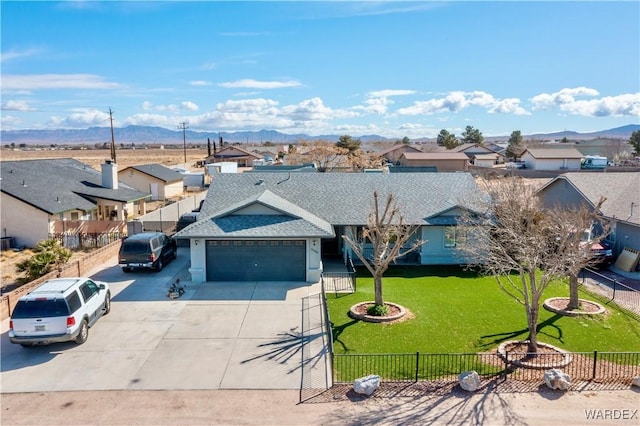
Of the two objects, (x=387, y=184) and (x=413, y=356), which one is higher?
(x=387, y=184)

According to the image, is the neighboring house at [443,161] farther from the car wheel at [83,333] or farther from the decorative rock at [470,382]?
the car wheel at [83,333]

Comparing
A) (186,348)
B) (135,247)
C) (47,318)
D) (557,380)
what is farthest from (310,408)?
(135,247)

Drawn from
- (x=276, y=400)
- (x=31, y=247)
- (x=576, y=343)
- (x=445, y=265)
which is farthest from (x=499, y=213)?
(x=31, y=247)

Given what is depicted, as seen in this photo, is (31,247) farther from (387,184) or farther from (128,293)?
(387,184)

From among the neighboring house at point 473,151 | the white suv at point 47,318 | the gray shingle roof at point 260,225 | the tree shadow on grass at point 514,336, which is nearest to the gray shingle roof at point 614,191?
the tree shadow on grass at point 514,336

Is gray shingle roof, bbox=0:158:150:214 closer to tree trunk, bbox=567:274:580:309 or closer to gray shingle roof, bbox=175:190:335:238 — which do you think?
gray shingle roof, bbox=175:190:335:238

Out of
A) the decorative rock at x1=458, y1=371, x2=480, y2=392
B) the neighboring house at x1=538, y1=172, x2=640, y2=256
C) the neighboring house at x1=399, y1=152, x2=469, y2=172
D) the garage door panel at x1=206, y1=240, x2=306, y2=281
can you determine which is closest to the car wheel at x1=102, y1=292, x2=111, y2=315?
the garage door panel at x1=206, y1=240, x2=306, y2=281
